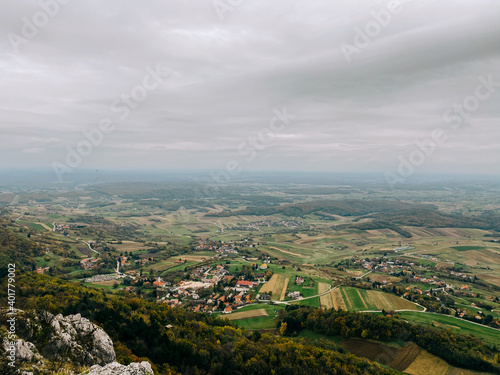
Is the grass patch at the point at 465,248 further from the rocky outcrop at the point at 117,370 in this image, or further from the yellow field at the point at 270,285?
the rocky outcrop at the point at 117,370

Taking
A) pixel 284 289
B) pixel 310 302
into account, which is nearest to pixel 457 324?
pixel 310 302

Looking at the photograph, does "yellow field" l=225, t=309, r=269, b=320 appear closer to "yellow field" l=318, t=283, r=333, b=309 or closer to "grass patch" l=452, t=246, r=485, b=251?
"yellow field" l=318, t=283, r=333, b=309

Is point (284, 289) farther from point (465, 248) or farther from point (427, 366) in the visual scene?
point (465, 248)

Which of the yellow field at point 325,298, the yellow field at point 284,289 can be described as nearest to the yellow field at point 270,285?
the yellow field at point 284,289

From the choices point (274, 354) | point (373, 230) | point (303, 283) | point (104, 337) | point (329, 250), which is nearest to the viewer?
point (104, 337)

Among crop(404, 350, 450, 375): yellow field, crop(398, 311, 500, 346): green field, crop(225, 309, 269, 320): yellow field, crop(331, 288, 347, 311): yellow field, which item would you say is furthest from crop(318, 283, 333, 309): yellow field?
crop(404, 350, 450, 375): yellow field

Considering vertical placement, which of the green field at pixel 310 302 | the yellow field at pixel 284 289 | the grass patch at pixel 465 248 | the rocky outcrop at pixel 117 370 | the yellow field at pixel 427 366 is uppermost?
the rocky outcrop at pixel 117 370

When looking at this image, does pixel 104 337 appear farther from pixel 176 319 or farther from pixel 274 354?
pixel 274 354

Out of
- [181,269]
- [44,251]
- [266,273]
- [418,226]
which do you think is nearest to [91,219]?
[44,251]
